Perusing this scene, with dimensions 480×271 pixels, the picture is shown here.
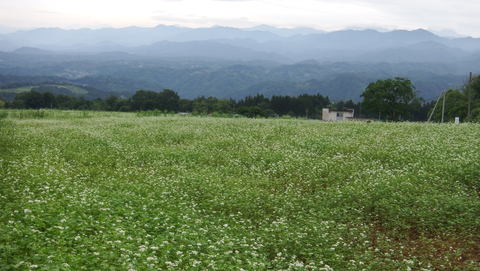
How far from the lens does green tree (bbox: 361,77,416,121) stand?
109 metres

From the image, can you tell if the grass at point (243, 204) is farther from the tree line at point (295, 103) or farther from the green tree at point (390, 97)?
the green tree at point (390, 97)

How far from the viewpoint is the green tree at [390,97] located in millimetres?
109312

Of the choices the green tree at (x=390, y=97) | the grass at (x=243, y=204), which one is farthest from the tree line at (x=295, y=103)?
the grass at (x=243, y=204)

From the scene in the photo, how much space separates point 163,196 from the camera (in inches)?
637

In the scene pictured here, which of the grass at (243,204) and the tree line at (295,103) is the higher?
the tree line at (295,103)

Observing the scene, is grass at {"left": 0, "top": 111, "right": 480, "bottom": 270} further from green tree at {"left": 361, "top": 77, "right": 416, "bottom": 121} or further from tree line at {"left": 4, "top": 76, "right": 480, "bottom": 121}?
green tree at {"left": 361, "top": 77, "right": 416, "bottom": 121}

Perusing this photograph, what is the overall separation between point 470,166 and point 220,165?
13.5 m

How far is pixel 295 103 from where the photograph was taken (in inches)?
7436

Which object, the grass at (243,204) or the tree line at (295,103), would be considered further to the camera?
the tree line at (295,103)

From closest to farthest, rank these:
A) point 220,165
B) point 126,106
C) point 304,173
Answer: point 304,173 → point 220,165 → point 126,106

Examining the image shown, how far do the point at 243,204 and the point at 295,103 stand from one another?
176m

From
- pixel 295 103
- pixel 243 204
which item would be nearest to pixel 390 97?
pixel 295 103

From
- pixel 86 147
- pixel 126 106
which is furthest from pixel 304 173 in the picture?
pixel 126 106

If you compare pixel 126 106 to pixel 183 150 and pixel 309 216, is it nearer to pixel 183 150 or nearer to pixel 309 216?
pixel 183 150
